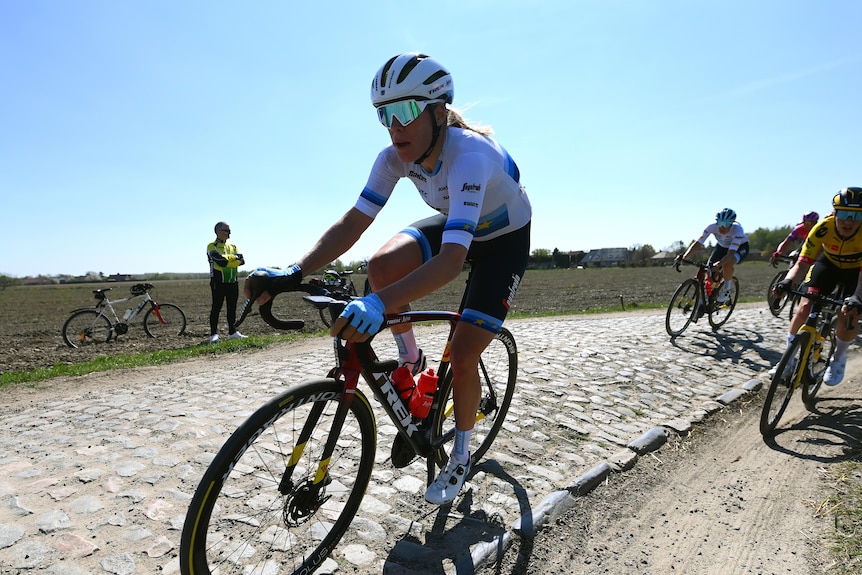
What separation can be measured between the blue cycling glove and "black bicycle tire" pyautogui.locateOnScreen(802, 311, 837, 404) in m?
5.90

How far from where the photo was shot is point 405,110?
2.99m

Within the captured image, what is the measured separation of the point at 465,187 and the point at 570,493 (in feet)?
8.49

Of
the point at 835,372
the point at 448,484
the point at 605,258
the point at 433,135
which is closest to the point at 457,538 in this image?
the point at 448,484

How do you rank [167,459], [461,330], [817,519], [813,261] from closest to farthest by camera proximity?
[461,330] < [817,519] < [167,459] < [813,261]

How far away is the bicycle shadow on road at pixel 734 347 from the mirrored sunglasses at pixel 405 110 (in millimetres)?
7745

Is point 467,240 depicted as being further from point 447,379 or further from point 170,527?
point 170,527

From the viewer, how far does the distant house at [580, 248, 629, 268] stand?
88.1 meters

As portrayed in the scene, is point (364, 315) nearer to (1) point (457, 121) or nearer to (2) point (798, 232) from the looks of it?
(1) point (457, 121)

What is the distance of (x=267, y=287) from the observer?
267 centimetres

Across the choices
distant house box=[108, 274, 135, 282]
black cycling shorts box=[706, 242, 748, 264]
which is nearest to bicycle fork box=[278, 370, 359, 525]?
black cycling shorts box=[706, 242, 748, 264]

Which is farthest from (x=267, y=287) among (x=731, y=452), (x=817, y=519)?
(x=731, y=452)

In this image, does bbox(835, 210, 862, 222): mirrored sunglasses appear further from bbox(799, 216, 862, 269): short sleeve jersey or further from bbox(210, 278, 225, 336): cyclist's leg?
bbox(210, 278, 225, 336): cyclist's leg

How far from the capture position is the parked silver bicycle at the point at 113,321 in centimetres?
1361

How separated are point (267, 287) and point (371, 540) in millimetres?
1770
